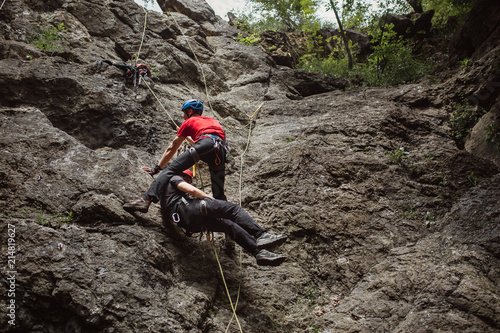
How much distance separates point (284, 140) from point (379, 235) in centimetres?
279

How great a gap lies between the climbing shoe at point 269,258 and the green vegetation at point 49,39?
5.86 meters

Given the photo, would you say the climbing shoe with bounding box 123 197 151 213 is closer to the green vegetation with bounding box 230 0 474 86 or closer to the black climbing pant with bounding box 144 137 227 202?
the black climbing pant with bounding box 144 137 227 202

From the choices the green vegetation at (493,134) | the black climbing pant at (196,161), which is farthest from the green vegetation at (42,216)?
the green vegetation at (493,134)

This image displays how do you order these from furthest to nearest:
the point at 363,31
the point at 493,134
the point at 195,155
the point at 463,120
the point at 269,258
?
the point at 363,31
the point at 463,120
the point at 493,134
the point at 195,155
the point at 269,258

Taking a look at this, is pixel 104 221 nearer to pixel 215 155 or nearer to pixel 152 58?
pixel 215 155

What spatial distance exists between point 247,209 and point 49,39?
570 centimetres

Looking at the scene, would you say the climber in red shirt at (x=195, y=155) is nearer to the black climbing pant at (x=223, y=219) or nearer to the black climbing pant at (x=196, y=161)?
the black climbing pant at (x=196, y=161)

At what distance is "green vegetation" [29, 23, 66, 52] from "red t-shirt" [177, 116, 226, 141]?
12.3ft

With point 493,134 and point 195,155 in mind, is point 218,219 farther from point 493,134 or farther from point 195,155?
point 493,134

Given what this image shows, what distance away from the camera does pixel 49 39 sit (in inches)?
253

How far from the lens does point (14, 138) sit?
3.89 meters

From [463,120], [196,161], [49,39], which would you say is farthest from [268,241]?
[49,39]

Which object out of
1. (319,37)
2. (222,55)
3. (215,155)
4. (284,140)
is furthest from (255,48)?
(215,155)

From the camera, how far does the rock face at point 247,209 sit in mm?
2875
